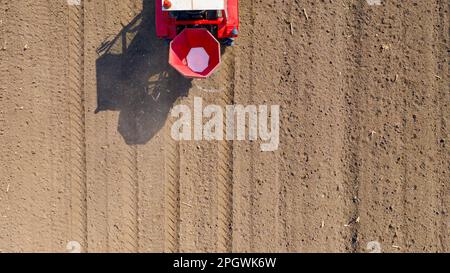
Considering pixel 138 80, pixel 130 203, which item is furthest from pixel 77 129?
pixel 130 203

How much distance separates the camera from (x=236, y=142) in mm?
3852

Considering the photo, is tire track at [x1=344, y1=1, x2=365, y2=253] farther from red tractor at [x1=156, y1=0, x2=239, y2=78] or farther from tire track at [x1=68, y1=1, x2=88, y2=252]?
tire track at [x1=68, y1=1, x2=88, y2=252]

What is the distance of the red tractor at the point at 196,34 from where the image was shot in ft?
11.6

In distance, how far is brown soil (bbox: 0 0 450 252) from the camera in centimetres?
378

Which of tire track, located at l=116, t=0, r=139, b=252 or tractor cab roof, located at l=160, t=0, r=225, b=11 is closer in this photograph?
tractor cab roof, located at l=160, t=0, r=225, b=11

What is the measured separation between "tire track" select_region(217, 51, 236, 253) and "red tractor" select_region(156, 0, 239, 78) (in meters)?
0.23

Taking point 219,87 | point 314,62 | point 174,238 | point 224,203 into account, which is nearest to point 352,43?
point 314,62

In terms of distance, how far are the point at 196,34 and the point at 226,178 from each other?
133 cm

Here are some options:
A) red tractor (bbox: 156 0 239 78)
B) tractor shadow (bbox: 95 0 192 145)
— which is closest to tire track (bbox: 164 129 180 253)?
tractor shadow (bbox: 95 0 192 145)

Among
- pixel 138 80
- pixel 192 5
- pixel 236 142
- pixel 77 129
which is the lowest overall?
pixel 236 142

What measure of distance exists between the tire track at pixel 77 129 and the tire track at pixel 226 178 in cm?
126

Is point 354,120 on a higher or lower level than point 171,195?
higher

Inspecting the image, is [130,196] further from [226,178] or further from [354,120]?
[354,120]

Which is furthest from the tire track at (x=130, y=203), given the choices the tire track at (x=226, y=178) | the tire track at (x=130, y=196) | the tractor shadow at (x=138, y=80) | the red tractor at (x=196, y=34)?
the red tractor at (x=196, y=34)
